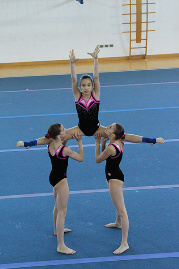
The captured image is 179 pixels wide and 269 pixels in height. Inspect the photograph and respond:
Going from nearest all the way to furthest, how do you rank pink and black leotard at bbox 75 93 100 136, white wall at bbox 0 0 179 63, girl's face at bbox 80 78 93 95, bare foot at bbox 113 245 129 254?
bare foot at bbox 113 245 129 254, girl's face at bbox 80 78 93 95, pink and black leotard at bbox 75 93 100 136, white wall at bbox 0 0 179 63

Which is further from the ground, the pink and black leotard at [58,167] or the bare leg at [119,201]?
the pink and black leotard at [58,167]

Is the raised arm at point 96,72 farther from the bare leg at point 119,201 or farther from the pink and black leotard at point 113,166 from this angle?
the bare leg at point 119,201

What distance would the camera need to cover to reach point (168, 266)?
12.0ft

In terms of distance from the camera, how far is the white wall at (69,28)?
12203mm

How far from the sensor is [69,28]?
12.4m

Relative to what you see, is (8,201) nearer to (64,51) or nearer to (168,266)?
(168,266)

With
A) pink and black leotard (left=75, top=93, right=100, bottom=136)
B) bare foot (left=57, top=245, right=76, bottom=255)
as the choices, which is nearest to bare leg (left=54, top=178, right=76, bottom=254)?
bare foot (left=57, top=245, right=76, bottom=255)

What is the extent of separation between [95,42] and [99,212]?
902 cm

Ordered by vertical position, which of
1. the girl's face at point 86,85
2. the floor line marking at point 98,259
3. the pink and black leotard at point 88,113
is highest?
the girl's face at point 86,85

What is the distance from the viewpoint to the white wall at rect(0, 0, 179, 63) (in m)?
12.2

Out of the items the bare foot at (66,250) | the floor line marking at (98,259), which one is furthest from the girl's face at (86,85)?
the floor line marking at (98,259)

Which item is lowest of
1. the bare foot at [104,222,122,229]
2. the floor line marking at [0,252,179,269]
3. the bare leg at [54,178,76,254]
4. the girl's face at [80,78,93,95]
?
the floor line marking at [0,252,179,269]

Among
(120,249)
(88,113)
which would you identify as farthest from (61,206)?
(88,113)

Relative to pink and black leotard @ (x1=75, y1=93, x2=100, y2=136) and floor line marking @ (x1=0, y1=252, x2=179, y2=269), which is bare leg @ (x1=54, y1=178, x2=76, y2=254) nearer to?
floor line marking @ (x1=0, y1=252, x2=179, y2=269)
